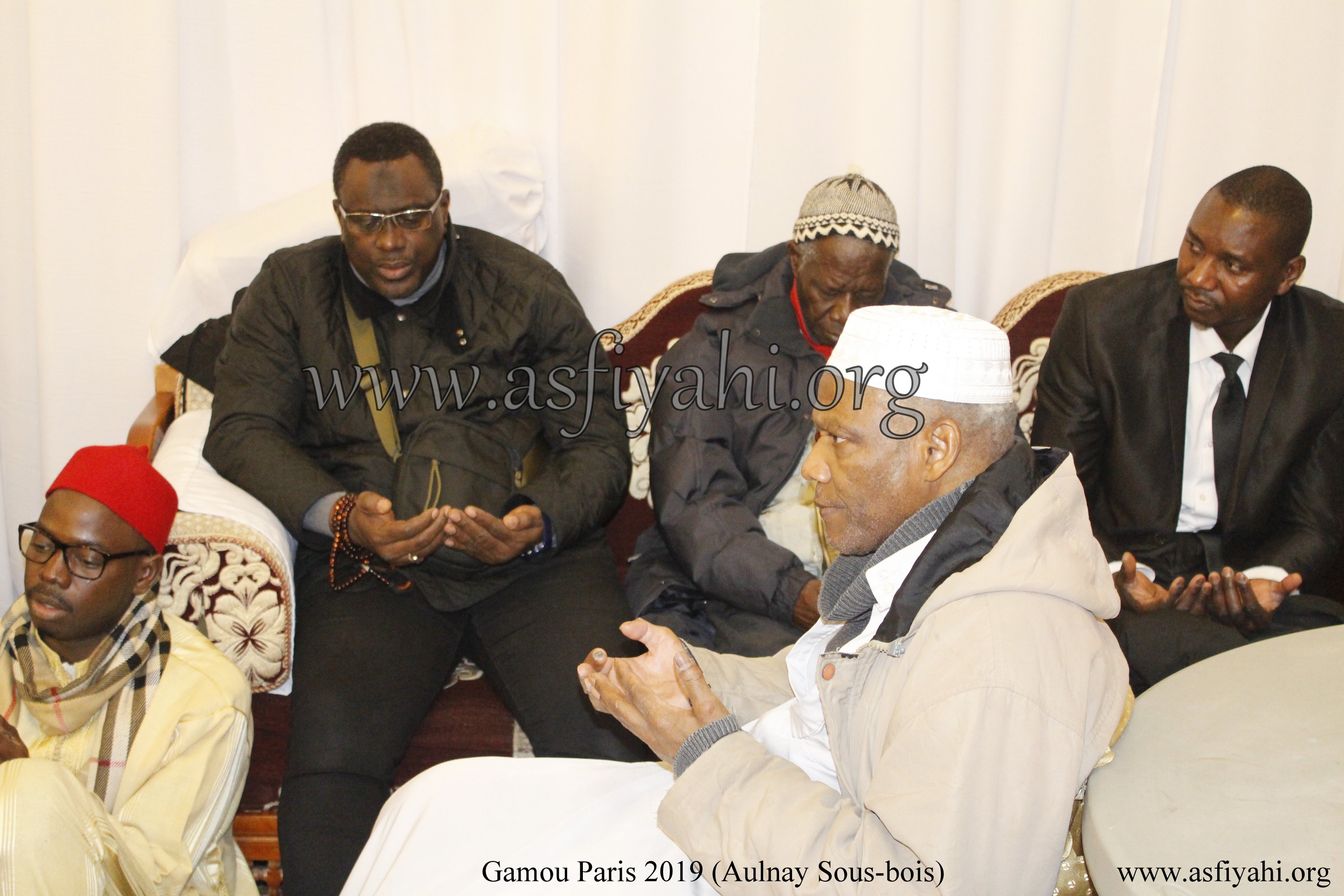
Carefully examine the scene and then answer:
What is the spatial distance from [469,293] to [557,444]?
49cm

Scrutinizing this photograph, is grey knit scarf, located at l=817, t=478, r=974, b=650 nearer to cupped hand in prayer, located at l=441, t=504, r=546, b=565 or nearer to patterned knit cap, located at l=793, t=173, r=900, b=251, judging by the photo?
cupped hand in prayer, located at l=441, t=504, r=546, b=565

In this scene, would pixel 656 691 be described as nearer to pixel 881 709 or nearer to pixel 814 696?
pixel 814 696

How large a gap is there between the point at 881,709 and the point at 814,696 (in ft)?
0.78

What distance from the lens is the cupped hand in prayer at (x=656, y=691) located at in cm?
169

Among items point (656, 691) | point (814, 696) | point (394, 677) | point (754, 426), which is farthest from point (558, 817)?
point (754, 426)

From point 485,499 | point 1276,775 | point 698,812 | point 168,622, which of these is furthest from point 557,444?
point 1276,775

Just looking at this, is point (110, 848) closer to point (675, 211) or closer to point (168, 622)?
point (168, 622)

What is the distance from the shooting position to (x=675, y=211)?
3.76 metres

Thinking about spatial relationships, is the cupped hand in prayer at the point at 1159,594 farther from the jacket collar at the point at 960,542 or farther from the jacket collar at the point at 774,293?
the jacket collar at the point at 960,542

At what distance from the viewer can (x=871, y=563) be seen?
167 cm

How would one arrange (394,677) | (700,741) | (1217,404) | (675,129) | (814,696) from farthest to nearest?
(675,129) → (1217,404) → (394,677) → (814,696) → (700,741)

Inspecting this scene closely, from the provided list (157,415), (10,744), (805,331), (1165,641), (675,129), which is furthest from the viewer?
(675,129)

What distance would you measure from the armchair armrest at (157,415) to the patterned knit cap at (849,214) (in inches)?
74.6

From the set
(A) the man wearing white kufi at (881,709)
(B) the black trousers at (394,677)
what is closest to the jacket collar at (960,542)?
(A) the man wearing white kufi at (881,709)
